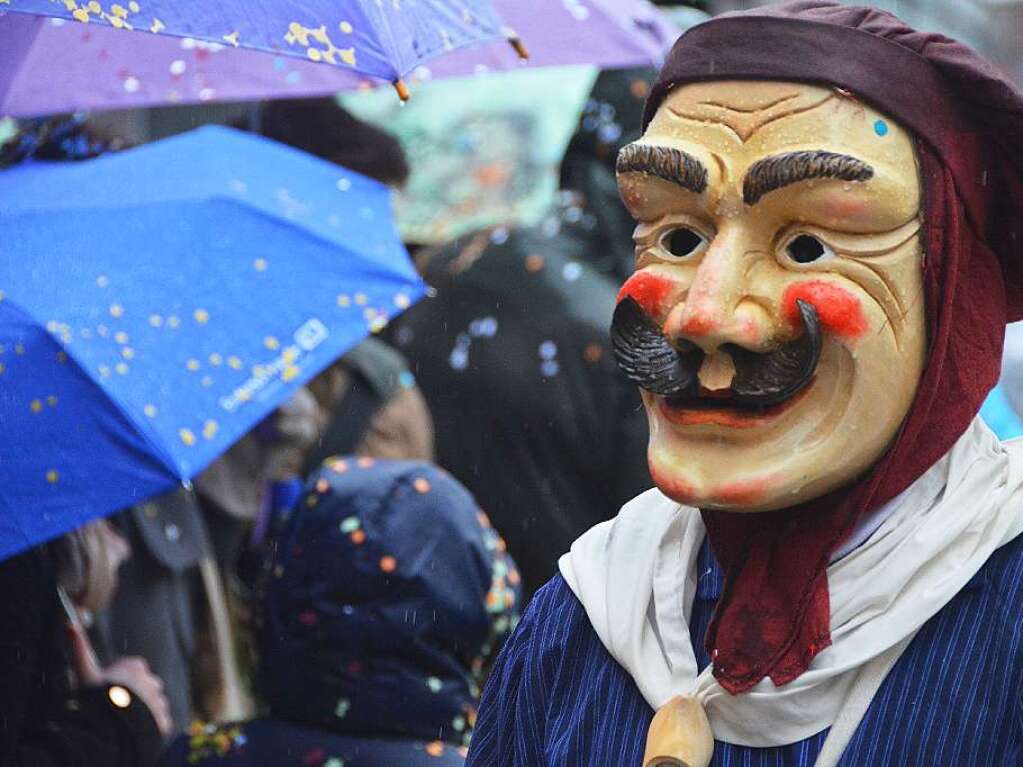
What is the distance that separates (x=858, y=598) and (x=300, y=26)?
1.36 meters

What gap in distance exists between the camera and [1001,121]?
6.79 ft

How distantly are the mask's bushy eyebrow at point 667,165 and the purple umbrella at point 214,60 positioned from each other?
5.59ft

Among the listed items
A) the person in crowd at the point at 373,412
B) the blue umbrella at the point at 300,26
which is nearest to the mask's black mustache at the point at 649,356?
the blue umbrella at the point at 300,26

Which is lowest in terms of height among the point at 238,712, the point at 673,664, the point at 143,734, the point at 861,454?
the point at 238,712

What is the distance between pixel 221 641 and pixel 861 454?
329cm

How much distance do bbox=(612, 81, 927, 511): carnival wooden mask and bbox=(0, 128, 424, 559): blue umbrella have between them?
1290 mm

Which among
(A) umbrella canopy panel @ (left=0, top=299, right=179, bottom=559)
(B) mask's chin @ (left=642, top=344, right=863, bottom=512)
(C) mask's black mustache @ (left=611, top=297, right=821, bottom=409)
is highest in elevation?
(C) mask's black mustache @ (left=611, top=297, right=821, bottom=409)

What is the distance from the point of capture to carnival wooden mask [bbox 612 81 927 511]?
6.59 feet

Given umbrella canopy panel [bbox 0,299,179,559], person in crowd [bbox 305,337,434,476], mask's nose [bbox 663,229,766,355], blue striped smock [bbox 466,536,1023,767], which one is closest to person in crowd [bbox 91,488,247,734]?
person in crowd [bbox 305,337,434,476]

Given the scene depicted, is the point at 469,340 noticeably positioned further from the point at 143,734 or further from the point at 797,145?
the point at 797,145

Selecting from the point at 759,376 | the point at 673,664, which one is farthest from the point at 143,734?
the point at 759,376

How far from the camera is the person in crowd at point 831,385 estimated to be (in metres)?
1.99

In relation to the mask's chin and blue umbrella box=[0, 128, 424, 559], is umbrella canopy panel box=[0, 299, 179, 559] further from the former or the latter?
the mask's chin

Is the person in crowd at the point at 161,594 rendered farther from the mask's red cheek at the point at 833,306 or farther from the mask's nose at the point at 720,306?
the mask's red cheek at the point at 833,306
